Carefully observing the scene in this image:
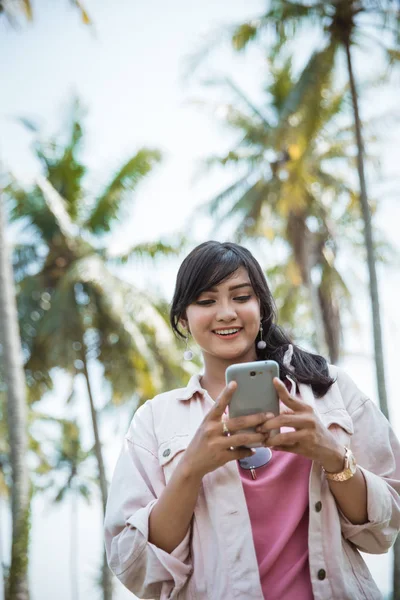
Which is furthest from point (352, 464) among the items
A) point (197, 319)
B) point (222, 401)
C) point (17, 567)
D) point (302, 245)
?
point (302, 245)

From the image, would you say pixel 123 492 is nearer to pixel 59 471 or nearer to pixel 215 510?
pixel 215 510

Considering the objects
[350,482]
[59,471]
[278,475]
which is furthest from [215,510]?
[59,471]

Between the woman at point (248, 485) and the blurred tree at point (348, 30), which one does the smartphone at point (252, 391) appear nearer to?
the woman at point (248, 485)

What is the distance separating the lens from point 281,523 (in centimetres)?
216

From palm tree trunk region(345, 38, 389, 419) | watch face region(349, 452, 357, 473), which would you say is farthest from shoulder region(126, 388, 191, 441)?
palm tree trunk region(345, 38, 389, 419)

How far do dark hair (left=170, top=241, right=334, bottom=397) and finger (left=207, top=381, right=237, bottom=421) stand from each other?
1.62 ft

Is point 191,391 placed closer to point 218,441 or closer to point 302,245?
point 218,441

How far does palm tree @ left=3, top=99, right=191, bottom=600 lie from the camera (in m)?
Result: 16.7

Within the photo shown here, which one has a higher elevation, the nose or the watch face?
the nose

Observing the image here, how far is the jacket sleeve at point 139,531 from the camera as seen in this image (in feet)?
6.89

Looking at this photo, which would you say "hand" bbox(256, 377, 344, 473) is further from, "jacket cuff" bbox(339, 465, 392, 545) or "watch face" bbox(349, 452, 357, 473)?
"jacket cuff" bbox(339, 465, 392, 545)

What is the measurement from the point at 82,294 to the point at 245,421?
16.1 metres

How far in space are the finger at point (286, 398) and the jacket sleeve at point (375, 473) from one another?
35 cm

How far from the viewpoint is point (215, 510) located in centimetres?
215
